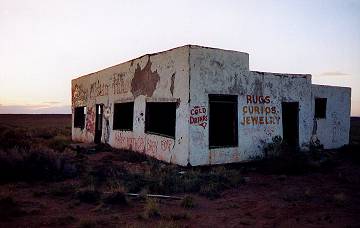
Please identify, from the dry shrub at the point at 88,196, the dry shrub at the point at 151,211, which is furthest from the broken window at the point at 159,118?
the dry shrub at the point at 151,211

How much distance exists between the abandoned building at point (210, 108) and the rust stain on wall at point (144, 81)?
4cm

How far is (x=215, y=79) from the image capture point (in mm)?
11172

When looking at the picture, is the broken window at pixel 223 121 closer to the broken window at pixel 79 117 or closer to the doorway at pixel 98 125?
the doorway at pixel 98 125

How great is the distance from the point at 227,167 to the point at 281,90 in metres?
4.02

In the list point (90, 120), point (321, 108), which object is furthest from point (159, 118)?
point (321, 108)

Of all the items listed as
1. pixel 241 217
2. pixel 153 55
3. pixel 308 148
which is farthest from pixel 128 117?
pixel 241 217

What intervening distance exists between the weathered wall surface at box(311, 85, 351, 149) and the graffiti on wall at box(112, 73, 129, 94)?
8449 mm

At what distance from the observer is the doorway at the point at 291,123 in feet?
46.1

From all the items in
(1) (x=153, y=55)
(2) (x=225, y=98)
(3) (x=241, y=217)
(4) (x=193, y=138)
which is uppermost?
(1) (x=153, y=55)

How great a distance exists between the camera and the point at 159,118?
1377 cm

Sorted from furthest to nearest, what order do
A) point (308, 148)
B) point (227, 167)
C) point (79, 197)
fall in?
point (308, 148)
point (227, 167)
point (79, 197)

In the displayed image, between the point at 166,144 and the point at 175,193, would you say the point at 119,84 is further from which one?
the point at 175,193

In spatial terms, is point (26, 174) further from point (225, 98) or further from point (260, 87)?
point (260, 87)

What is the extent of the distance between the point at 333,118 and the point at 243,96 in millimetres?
7125
